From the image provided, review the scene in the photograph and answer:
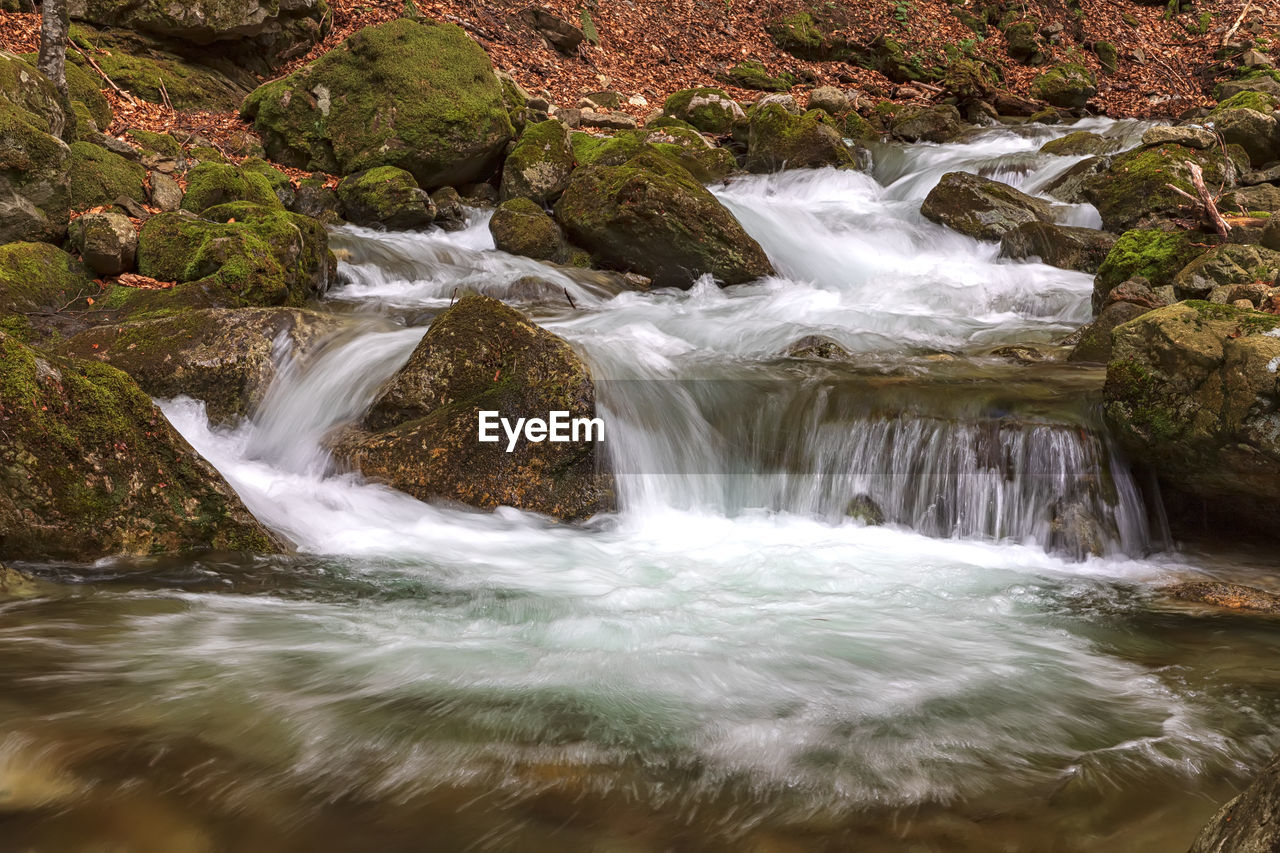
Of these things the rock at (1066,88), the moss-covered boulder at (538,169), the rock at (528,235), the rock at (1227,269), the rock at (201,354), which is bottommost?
the rock at (201,354)

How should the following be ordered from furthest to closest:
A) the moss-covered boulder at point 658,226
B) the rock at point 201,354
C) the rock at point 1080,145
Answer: the rock at point 1080,145, the moss-covered boulder at point 658,226, the rock at point 201,354

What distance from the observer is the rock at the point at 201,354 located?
6270 millimetres

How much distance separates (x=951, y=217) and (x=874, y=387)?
6669mm

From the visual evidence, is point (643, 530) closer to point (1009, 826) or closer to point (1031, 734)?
point (1031, 734)

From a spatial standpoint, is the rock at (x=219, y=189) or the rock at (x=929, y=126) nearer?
the rock at (x=219, y=189)

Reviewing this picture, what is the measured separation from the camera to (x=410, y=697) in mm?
3111

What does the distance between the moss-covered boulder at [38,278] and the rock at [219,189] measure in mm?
1726

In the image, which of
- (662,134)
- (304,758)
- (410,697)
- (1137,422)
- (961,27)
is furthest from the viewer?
(961,27)

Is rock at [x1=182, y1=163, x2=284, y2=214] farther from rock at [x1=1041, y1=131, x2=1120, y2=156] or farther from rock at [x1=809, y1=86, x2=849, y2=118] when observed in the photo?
rock at [x1=1041, y1=131, x2=1120, y2=156]

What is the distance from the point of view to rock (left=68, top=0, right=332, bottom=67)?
1248 centimetres

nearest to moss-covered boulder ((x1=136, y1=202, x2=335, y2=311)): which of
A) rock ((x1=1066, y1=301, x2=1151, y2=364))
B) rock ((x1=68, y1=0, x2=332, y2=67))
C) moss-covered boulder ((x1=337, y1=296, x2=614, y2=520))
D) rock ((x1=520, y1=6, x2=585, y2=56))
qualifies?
moss-covered boulder ((x1=337, y1=296, x2=614, y2=520))

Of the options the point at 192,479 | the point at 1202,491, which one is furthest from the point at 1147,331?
the point at 192,479

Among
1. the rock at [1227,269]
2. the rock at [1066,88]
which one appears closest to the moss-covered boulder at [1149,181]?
the rock at [1227,269]

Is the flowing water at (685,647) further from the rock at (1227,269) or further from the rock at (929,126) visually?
the rock at (929,126)
